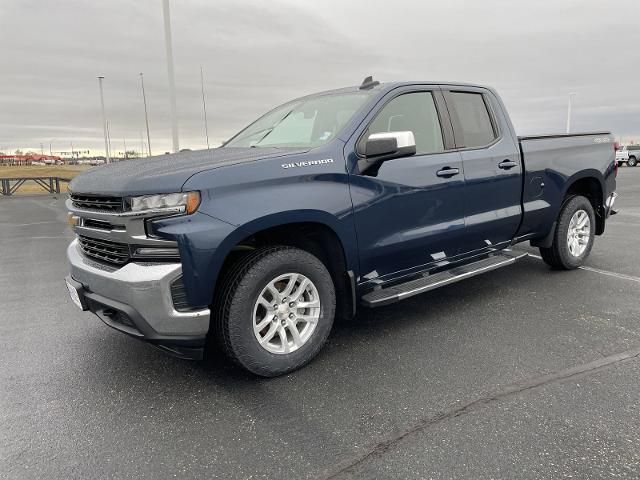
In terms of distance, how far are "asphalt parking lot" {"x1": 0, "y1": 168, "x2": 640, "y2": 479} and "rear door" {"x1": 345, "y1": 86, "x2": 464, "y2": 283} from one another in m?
0.65

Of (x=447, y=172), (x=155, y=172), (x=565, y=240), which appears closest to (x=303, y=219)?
(x=155, y=172)

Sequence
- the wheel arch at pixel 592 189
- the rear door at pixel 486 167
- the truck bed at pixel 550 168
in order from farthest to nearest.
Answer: the wheel arch at pixel 592 189
the truck bed at pixel 550 168
the rear door at pixel 486 167

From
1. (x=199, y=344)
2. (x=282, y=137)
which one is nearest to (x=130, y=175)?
(x=199, y=344)

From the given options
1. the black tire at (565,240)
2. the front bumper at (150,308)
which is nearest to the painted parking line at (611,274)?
the black tire at (565,240)

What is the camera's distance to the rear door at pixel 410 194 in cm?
350

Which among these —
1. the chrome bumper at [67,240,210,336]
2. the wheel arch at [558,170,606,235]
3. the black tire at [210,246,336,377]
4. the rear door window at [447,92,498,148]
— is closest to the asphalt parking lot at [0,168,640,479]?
the black tire at [210,246,336,377]

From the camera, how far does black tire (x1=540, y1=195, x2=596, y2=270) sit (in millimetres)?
5281

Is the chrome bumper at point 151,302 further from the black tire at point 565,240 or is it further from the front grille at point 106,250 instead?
the black tire at point 565,240

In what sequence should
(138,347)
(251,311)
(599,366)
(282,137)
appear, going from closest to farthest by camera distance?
(251,311), (599,366), (138,347), (282,137)

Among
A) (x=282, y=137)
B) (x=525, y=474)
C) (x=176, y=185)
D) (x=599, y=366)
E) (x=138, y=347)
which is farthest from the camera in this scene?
(x=282, y=137)

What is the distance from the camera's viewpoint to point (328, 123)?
3805 millimetres

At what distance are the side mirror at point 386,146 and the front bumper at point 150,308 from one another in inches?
59.6

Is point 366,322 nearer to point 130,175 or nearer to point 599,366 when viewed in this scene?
point 599,366

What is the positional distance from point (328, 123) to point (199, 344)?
196 cm
